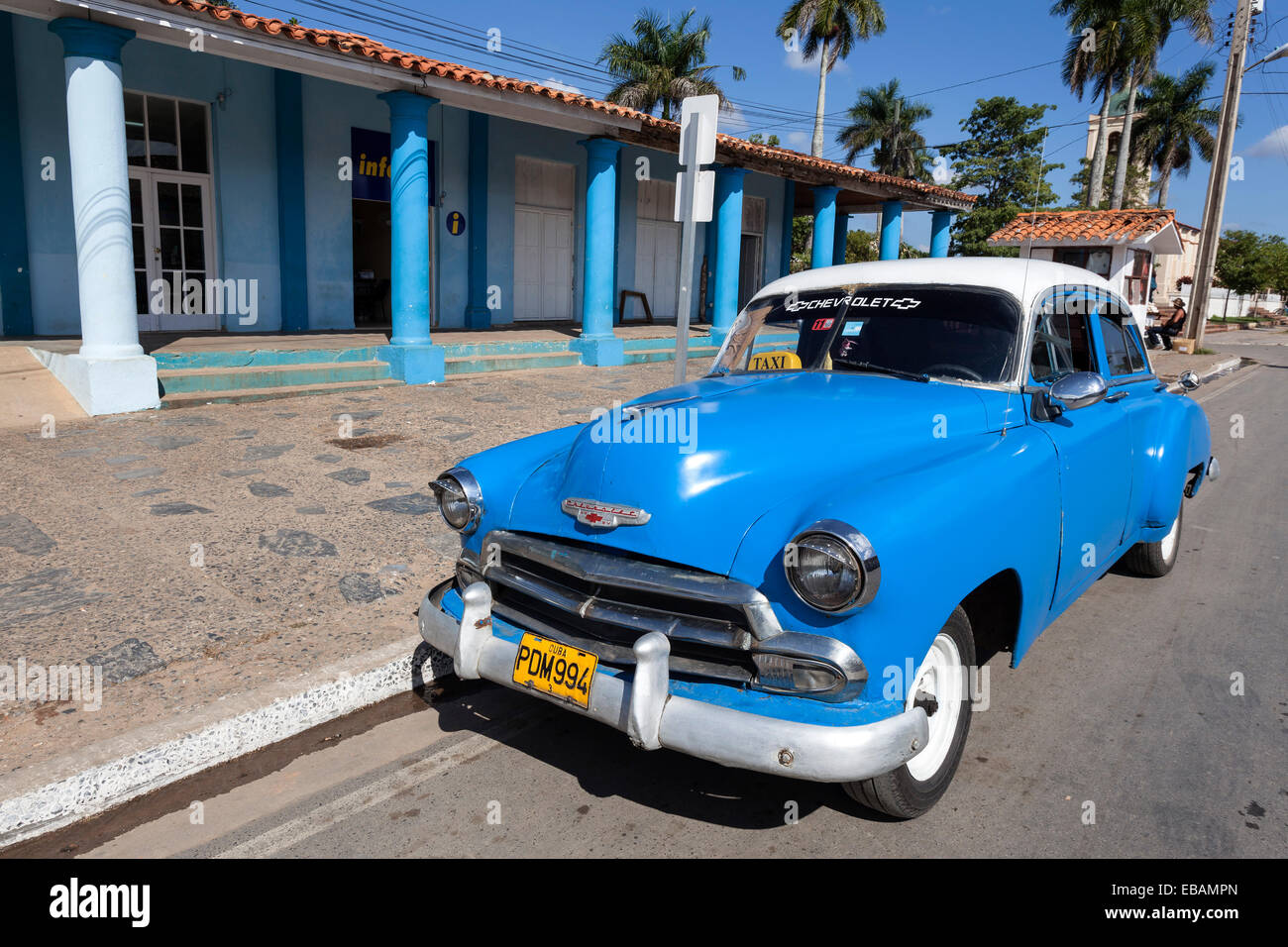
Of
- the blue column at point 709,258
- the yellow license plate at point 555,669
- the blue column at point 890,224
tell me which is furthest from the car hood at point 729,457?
the blue column at point 890,224

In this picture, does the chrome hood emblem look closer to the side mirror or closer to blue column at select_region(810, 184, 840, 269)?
the side mirror

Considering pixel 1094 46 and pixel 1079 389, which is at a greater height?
pixel 1094 46

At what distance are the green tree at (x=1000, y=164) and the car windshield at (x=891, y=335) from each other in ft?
123

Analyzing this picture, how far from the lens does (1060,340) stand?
12.9 feet

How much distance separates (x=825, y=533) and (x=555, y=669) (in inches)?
38.7

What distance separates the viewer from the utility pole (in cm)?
2109

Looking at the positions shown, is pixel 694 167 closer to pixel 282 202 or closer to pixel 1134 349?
pixel 1134 349

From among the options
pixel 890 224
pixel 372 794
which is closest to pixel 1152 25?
pixel 890 224

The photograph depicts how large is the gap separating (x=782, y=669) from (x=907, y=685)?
0.36 metres

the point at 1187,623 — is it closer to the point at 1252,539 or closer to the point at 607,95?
the point at 1252,539

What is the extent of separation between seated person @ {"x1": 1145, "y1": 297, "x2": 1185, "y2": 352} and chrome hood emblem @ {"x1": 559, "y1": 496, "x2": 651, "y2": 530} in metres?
23.2

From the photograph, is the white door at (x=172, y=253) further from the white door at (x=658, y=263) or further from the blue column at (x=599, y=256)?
the white door at (x=658, y=263)

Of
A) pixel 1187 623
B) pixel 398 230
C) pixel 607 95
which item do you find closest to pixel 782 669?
pixel 1187 623

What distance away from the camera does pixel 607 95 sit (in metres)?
30.4
